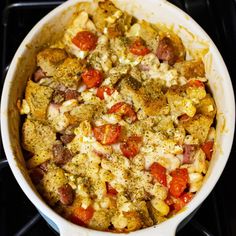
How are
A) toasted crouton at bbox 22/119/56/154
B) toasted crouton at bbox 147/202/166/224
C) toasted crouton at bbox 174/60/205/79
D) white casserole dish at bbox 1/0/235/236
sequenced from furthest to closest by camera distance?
toasted crouton at bbox 174/60/205/79, toasted crouton at bbox 22/119/56/154, toasted crouton at bbox 147/202/166/224, white casserole dish at bbox 1/0/235/236

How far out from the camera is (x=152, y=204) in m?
1.53

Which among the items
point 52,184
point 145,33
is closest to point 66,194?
point 52,184

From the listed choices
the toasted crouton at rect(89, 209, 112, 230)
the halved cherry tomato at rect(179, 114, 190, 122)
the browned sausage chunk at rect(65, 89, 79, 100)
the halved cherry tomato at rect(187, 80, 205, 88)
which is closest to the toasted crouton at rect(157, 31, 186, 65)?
the halved cherry tomato at rect(187, 80, 205, 88)

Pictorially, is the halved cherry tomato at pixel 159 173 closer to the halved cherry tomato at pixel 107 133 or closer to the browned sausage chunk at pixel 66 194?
the halved cherry tomato at pixel 107 133

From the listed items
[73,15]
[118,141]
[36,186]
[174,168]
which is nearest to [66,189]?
[36,186]

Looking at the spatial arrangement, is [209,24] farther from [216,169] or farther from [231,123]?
[216,169]

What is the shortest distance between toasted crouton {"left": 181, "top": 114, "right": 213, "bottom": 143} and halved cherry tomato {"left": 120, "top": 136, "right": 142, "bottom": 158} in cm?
16

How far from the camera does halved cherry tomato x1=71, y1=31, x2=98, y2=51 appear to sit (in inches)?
69.4

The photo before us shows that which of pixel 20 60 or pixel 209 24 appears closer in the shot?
pixel 20 60

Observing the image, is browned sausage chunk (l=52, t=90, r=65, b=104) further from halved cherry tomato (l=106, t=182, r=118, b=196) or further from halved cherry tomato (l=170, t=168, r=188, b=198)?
halved cherry tomato (l=170, t=168, r=188, b=198)

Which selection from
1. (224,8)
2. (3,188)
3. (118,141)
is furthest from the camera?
(224,8)

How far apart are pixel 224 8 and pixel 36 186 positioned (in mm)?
1055

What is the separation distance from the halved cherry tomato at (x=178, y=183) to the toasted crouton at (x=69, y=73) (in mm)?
434

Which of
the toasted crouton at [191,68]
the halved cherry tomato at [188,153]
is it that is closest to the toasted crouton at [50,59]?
the toasted crouton at [191,68]
